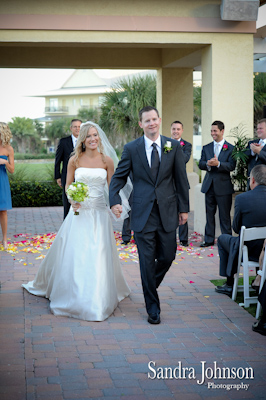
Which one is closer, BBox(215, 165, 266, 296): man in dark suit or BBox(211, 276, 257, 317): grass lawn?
BBox(211, 276, 257, 317): grass lawn

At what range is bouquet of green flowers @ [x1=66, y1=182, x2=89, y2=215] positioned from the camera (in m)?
6.10

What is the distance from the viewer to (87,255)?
607 centimetres

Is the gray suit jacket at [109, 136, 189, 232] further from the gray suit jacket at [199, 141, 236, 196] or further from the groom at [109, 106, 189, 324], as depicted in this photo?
the gray suit jacket at [199, 141, 236, 196]

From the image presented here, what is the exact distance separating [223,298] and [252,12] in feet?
20.6

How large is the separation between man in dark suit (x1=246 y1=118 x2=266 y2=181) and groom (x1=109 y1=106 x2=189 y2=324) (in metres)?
3.65

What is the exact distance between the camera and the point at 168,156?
5.66 m

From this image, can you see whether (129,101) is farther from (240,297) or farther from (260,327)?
(260,327)

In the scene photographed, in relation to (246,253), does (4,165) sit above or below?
above

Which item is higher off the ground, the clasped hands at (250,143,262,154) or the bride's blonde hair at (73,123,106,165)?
the bride's blonde hair at (73,123,106,165)

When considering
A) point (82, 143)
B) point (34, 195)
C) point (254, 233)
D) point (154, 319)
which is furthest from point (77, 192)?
point (34, 195)

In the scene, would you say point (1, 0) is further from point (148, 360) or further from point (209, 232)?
point (148, 360)

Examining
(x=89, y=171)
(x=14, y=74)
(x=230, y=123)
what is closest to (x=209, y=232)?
(x=230, y=123)

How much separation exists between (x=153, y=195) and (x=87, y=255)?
1.07 meters

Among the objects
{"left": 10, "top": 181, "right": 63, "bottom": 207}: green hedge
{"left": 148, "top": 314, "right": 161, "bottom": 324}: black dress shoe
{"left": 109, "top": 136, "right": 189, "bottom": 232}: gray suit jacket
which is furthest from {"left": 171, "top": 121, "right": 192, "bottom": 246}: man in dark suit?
{"left": 10, "top": 181, "right": 63, "bottom": 207}: green hedge
